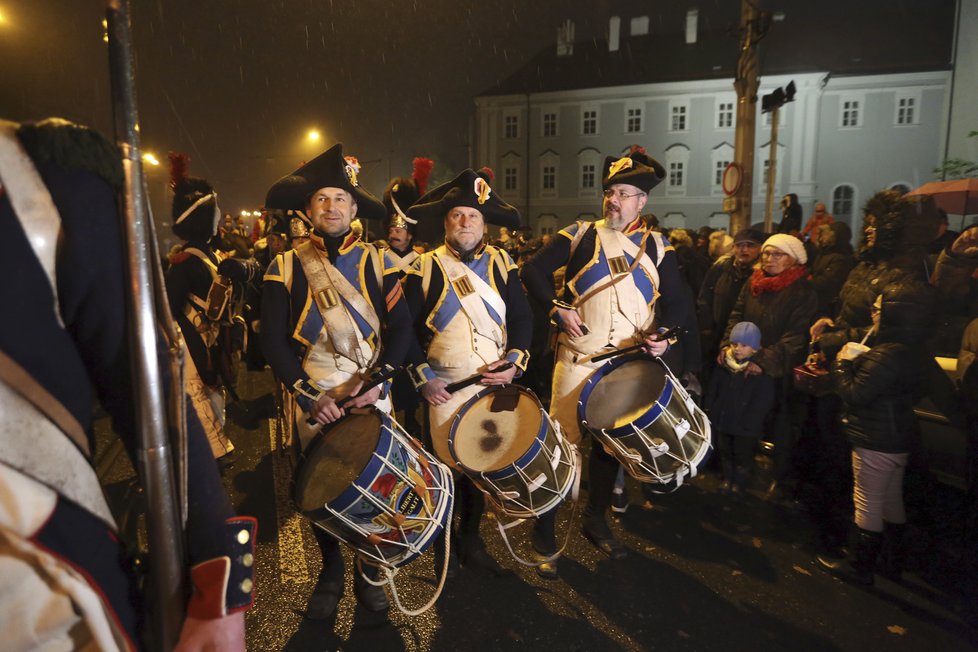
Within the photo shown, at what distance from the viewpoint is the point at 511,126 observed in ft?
147

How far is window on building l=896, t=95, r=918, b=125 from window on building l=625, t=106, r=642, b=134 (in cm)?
1626

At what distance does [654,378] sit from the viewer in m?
3.59

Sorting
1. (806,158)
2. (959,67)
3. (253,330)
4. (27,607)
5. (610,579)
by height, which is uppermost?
(959,67)

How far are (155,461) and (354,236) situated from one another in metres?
2.46

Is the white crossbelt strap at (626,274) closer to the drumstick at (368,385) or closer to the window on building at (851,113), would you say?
the drumstick at (368,385)

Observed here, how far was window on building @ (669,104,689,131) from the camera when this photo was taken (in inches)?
1656

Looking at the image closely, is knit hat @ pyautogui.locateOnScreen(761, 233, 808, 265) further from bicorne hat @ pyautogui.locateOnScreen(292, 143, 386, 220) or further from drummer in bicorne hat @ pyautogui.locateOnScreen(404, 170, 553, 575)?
bicorne hat @ pyautogui.locateOnScreen(292, 143, 386, 220)

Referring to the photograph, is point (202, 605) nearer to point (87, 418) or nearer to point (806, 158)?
point (87, 418)

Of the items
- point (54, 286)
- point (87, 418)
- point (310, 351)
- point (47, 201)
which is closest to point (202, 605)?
point (87, 418)

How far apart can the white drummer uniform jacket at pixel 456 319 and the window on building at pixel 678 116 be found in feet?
142

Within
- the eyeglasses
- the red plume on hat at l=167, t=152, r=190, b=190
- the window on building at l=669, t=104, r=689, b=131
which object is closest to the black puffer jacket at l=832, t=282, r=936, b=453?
the eyeglasses

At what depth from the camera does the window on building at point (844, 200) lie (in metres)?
39.6

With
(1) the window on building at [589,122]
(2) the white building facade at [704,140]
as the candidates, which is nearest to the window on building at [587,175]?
(2) the white building facade at [704,140]

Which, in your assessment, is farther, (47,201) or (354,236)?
(354,236)
